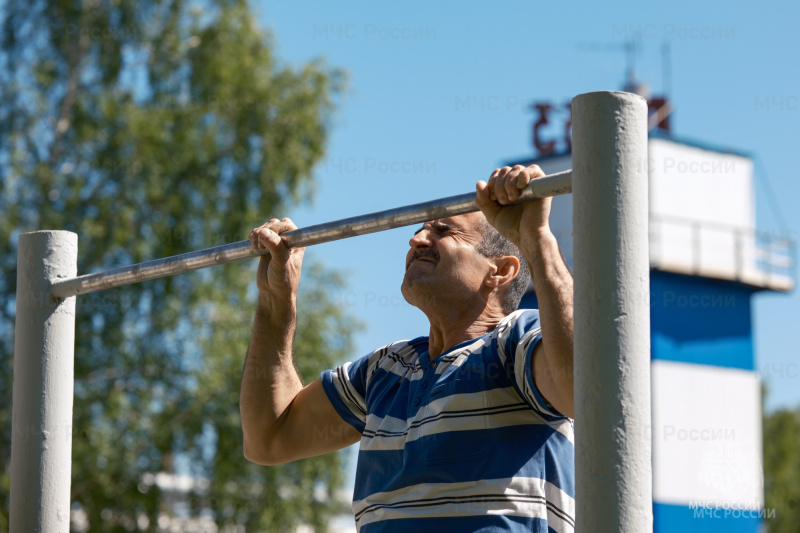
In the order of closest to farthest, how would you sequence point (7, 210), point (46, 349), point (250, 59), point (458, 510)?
point (458, 510) → point (46, 349) → point (7, 210) → point (250, 59)

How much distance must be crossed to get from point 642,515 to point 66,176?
1137 cm

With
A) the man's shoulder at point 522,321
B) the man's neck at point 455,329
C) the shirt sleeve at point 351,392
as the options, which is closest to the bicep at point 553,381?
the man's shoulder at point 522,321

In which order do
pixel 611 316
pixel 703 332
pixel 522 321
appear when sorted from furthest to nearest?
pixel 703 332 → pixel 522 321 → pixel 611 316

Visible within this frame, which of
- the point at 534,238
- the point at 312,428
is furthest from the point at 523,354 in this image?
the point at 312,428

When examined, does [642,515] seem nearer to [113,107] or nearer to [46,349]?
[46,349]

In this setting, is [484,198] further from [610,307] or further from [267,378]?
[267,378]

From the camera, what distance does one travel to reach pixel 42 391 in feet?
8.46

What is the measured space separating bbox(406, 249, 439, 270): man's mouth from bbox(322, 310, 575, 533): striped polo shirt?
315 mm

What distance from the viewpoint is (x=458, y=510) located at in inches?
84.0

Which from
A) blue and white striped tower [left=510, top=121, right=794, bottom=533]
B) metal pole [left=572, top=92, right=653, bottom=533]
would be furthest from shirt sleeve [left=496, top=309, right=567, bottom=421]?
blue and white striped tower [left=510, top=121, right=794, bottom=533]

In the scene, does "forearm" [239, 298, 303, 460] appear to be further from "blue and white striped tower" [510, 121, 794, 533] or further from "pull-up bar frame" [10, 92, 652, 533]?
"blue and white striped tower" [510, 121, 794, 533]

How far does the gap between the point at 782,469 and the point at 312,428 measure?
110 ft

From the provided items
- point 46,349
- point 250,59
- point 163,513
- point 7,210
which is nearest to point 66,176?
point 7,210

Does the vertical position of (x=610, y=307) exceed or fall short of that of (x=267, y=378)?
it falls short
